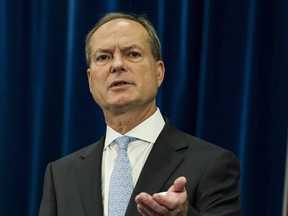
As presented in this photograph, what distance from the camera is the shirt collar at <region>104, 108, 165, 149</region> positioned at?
1.64 meters

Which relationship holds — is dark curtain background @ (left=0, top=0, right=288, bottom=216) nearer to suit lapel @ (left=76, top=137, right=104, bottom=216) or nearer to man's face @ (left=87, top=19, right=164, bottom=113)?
man's face @ (left=87, top=19, right=164, bottom=113)

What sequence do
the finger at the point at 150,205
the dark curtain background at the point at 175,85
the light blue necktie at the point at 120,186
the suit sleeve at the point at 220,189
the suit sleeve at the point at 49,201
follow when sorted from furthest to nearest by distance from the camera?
the dark curtain background at the point at 175,85 → the suit sleeve at the point at 49,201 → the light blue necktie at the point at 120,186 → the suit sleeve at the point at 220,189 → the finger at the point at 150,205

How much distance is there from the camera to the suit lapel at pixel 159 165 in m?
1.47

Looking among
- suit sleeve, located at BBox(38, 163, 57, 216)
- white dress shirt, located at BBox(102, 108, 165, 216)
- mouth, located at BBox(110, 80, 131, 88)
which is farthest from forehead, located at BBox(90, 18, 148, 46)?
suit sleeve, located at BBox(38, 163, 57, 216)

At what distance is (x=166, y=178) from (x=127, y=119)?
0.29 metres

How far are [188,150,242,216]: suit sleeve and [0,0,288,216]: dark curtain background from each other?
1.93 feet

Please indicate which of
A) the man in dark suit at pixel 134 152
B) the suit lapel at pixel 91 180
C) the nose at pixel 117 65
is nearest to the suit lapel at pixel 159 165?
the man in dark suit at pixel 134 152

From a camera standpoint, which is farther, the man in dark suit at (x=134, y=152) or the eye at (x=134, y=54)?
the eye at (x=134, y=54)

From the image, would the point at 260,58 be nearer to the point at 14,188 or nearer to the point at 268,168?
the point at 268,168

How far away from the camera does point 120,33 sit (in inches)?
67.8

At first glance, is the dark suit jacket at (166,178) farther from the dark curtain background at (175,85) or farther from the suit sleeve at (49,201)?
the dark curtain background at (175,85)

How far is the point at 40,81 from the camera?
224 centimetres

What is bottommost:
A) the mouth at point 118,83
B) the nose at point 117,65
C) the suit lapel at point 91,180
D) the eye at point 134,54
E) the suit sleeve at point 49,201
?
the suit sleeve at point 49,201

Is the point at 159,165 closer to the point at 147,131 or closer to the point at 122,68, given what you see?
the point at 147,131
